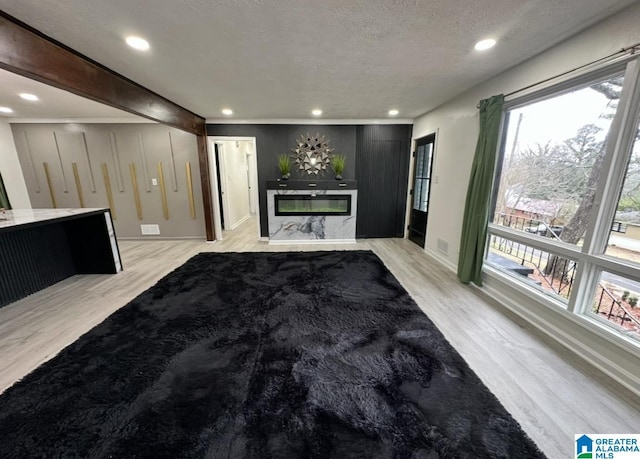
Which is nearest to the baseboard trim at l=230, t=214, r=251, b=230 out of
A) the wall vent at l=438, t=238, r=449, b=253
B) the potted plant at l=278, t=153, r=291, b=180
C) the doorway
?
the doorway

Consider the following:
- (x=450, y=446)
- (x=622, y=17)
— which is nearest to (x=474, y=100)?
(x=622, y=17)

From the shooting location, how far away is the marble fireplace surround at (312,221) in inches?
188

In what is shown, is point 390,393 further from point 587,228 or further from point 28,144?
point 28,144

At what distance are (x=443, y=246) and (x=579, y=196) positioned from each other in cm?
190

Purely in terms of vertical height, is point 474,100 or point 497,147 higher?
point 474,100

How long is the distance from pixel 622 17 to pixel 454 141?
6.16ft

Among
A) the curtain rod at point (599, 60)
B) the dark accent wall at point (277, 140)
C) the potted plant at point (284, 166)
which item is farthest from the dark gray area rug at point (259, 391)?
the dark accent wall at point (277, 140)

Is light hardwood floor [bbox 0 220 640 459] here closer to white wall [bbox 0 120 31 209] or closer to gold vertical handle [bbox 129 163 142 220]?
gold vertical handle [bbox 129 163 142 220]

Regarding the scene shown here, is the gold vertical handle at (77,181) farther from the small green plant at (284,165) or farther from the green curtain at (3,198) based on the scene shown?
the small green plant at (284,165)

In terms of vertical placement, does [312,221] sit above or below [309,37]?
below

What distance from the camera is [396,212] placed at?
5242mm

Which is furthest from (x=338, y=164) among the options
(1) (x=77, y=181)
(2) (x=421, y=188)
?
(1) (x=77, y=181)

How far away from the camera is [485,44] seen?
2.01 m

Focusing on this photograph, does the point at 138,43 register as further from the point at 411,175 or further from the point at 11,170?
the point at 11,170
